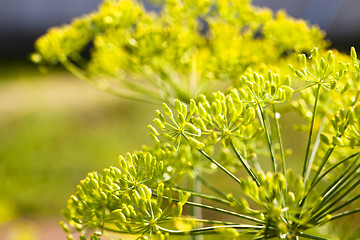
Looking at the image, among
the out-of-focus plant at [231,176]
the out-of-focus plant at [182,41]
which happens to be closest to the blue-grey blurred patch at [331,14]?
the out-of-focus plant at [182,41]

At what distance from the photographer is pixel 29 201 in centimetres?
393

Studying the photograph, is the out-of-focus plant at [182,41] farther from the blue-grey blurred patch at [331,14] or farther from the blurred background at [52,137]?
the blue-grey blurred patch at [331,14]

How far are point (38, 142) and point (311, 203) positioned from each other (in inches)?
172

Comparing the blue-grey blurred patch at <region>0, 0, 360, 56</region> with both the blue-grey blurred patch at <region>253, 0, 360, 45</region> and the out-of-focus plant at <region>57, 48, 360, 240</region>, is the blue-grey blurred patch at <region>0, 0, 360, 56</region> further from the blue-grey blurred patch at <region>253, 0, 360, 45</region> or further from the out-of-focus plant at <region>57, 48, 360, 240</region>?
the out-of-focus plant at <region>57, 48, 360, 240</region>

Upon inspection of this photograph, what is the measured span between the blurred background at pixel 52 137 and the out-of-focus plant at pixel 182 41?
1.95 m

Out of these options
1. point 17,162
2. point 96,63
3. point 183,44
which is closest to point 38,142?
point 17,162

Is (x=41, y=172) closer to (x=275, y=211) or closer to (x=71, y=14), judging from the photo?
(x=275, y=211)

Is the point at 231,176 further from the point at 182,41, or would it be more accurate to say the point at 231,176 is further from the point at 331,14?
the point at 331,14

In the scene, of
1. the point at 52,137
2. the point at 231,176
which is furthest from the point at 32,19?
the point at 231,176

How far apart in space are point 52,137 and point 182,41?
12.6ft

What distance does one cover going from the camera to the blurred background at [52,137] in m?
3.87

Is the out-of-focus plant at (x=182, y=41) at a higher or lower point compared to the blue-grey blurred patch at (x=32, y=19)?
lower

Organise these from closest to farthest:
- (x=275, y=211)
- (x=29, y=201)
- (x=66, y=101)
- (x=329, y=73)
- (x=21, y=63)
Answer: (x=275, y=211) < (x=329, y=73) < (x=29, y=201) < (x=66, y=101) < (x=21, y=63)

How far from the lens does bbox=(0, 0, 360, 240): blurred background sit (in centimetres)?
387
